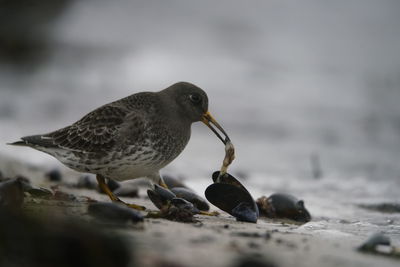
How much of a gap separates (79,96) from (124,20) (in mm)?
9420

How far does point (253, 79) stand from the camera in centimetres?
1809

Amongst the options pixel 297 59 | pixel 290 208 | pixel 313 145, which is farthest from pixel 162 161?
pixel 297 59

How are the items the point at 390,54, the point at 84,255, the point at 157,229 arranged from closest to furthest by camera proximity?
1. the point at 84,255
2. the point at 157,229
3. the point at 390,54

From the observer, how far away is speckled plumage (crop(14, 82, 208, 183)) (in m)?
5.89

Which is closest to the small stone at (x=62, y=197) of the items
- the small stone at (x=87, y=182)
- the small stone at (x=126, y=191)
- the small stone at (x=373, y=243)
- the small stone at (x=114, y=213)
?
the small stone at (x=126, y=191)

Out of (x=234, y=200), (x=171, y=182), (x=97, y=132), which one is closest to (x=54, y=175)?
(x=171, y=182)

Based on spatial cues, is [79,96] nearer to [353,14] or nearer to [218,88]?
[218,88]

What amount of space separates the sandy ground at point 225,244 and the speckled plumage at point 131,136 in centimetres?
69

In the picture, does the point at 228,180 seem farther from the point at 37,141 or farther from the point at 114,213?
the point at 37,141

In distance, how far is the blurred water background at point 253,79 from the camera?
979 cm

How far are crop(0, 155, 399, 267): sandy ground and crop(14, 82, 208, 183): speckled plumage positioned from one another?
69 centimetres

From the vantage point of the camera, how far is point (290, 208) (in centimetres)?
638

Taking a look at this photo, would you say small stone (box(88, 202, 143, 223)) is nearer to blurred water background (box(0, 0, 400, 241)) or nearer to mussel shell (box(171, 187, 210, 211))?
mussel shell (box(171, 187, 210, 211))

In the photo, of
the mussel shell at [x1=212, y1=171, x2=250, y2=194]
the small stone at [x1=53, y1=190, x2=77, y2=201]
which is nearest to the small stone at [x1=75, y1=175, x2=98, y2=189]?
the small stone at [x1=53, y1=190, x2=77, y2=201]
